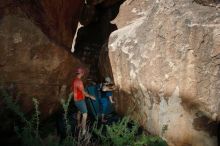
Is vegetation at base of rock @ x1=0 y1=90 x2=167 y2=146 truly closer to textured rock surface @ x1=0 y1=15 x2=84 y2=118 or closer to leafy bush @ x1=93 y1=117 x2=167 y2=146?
leafy bush @ x1=93 y1=117 x2=167 y2=146

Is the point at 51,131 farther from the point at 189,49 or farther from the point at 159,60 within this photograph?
the point at 189,49

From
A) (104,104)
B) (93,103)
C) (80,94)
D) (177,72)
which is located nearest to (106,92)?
(104,104)

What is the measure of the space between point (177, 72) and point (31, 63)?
215cm

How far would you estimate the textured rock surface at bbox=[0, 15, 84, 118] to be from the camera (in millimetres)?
6031

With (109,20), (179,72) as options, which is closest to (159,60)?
(179,72)

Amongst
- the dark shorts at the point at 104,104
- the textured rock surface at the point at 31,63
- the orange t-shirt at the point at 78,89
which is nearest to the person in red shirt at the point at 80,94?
the orange t-shirt at the point at 78,89

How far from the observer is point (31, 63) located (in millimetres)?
6234

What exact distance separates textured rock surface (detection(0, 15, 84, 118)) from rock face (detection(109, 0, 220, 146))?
4.15ft

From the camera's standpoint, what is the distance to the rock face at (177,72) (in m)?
5.74

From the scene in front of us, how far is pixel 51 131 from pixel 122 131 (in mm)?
1354

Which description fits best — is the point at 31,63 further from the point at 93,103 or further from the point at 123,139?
the point at 123,139

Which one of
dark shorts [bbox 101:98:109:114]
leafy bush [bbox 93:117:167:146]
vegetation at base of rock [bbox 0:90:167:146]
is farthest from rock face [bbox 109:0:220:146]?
dark shorts [bbox 101:98:109:114]

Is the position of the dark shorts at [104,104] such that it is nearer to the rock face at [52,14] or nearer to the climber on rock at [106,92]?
the climber on rock at [106,92]

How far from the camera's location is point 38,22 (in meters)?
6.58
